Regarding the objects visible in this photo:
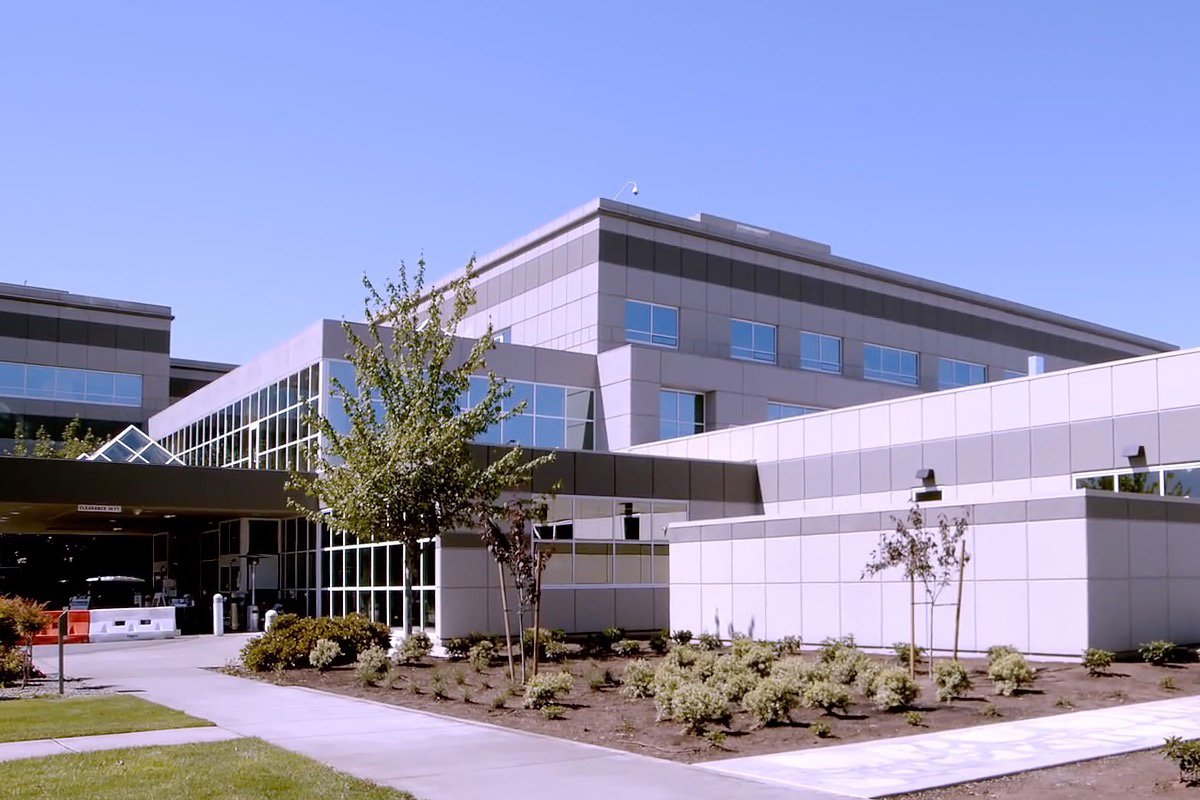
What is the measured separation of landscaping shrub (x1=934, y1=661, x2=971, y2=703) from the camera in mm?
16219

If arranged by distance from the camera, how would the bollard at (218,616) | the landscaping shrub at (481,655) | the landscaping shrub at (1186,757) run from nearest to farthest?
the landscaping shrub at (1186,757) → the landscaping shrub at (481,655) → the bollard at (218,616)

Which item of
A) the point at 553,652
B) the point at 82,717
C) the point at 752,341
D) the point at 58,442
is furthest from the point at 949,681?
the point at 58,442

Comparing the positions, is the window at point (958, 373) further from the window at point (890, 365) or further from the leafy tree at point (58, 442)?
the leafy tree at point (58, 442)

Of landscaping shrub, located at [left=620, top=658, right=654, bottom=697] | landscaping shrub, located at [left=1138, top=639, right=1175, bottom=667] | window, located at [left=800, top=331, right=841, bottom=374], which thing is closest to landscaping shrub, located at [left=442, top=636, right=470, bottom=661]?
landscaping shrub, located at [left=620, top=658, right=654, bottom=697]

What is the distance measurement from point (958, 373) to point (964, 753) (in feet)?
142

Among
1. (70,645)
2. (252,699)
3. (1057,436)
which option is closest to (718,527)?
(1057,436)

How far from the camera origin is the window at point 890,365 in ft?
164

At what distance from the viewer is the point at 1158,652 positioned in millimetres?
19281

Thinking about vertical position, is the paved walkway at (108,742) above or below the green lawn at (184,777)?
below

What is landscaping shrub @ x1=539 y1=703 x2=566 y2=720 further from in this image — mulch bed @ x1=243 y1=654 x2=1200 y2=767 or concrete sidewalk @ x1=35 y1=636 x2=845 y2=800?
concrete sidewalk @ x1=35 y1=636 x2=845 y2=800

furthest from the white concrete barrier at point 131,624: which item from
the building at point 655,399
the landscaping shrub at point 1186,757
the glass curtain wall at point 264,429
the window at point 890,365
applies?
the landscaping shrub at point 1186,757

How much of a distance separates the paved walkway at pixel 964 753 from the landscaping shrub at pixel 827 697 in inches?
62.0

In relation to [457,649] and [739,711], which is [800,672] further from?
[457,649]

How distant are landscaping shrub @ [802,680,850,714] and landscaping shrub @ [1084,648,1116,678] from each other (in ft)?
16.8
